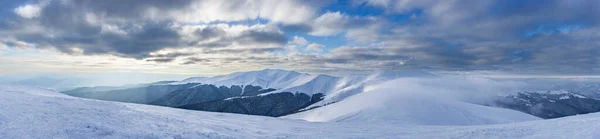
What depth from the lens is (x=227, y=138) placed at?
22016 mm

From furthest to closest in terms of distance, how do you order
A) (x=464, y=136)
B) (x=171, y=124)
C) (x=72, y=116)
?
(x=464, y=136), (x=171, y=124), (x=72, y=116)

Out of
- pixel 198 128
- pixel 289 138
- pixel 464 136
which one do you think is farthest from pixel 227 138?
pixel 464 136

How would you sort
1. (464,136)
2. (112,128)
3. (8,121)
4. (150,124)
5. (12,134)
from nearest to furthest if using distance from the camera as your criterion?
(12,134), (8,121), (112,128), (150,124), (464,136)

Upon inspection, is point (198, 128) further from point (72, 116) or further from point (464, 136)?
point (464, 136)

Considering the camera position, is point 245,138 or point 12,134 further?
point 245,138

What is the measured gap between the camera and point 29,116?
1952cm

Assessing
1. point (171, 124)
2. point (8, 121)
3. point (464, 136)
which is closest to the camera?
point (8, 121)

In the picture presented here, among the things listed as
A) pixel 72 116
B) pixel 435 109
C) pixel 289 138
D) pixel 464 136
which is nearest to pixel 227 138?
pixel 289 138

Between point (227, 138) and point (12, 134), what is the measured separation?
473 inches

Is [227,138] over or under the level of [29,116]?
under

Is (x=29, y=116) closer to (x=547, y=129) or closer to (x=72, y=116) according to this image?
(x=72, y=116)

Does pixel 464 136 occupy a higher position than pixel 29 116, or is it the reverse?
pixel 29 116

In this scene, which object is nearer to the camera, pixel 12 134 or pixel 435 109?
pixel 12 134

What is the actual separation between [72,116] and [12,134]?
5.67 metres
